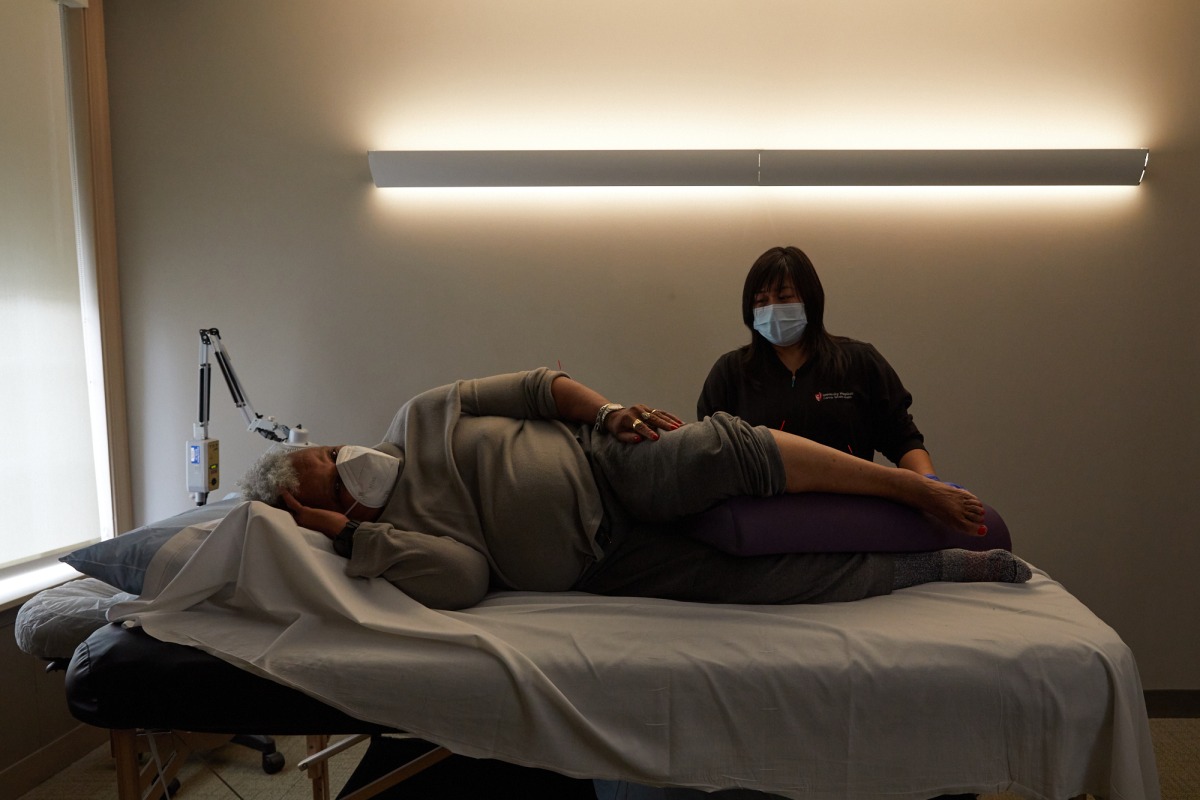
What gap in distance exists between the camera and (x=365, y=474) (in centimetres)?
165

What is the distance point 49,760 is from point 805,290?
2430 millimetres

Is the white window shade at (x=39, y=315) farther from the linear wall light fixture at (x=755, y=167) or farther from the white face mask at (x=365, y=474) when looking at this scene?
the white face mask at (x=365, y=474)

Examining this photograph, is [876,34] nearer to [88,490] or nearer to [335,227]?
[335,227]

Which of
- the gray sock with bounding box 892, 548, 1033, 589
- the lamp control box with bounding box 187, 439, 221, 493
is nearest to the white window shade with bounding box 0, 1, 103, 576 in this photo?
the lamp control box with bounding box 187, 439, 221, 493

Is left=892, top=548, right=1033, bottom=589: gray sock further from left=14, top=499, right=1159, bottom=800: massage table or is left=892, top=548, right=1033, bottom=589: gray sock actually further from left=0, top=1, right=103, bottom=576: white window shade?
left=0, top=1, right=103, bottom=576: white window shade

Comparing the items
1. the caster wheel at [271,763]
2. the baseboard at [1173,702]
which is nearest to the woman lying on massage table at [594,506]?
the caster wheel at [271,763]

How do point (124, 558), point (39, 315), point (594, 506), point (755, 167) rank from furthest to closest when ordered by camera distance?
point (755, 167), point (39, 315), point (594, 506), point (124, 558)

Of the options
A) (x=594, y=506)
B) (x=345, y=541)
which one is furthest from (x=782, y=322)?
(x=345, y=541)

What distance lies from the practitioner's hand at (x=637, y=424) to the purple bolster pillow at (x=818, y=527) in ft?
0.63

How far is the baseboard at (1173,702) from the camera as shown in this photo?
2.72 meters

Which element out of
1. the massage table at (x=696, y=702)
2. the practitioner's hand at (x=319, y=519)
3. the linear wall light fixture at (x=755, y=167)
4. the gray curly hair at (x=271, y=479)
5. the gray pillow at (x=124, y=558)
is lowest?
the massage table at (x=696, y=702)

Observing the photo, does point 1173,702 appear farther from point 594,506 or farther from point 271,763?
point 271,763

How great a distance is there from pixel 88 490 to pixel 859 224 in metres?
2.66

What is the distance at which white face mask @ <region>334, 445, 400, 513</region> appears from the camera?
5.41 feet
